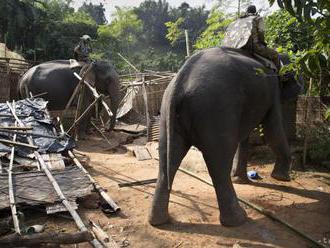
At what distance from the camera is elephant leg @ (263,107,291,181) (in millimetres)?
5367

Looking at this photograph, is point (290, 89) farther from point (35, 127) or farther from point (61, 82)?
point (61, 82)

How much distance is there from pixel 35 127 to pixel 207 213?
4.69 meters

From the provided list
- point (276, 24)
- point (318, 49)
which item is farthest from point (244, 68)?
point (276, 24)

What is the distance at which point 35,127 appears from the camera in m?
8.06

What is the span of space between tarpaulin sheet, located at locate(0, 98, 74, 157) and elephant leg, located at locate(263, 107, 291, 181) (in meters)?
3.85

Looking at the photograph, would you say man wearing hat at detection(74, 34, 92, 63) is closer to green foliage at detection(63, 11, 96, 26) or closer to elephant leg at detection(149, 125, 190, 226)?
elephant leg at detection(149, 125, 190, 226)

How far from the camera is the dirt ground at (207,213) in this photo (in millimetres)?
4062

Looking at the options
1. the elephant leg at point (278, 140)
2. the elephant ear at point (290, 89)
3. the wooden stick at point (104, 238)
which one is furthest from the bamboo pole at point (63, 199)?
the elephant ear at point (290, 89)

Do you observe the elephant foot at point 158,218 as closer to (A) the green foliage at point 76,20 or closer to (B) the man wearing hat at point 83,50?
(B) the man wearing hat at point 83,50

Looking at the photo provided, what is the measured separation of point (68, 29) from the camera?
28.3 metres

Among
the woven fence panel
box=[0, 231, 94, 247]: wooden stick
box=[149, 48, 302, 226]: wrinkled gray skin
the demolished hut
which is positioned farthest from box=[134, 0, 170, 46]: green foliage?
box=[0, 231, 94, 247]: wooden stick

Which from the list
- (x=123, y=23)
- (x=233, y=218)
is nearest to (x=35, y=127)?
(x=233, y=218)

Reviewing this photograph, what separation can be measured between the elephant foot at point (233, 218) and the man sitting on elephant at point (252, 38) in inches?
87.6

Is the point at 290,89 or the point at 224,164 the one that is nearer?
the point at 224,164
